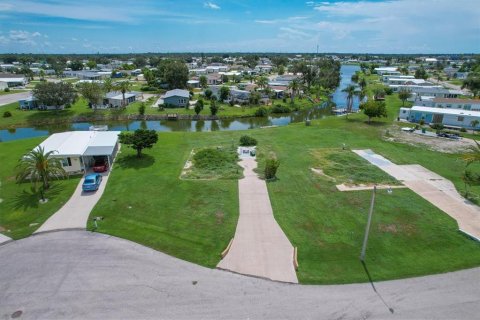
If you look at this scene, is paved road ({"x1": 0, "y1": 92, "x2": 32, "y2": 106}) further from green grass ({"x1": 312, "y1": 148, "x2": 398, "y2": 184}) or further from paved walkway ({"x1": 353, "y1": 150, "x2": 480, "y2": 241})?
paved walkway ({"x1": 353, "y1": 150, "x2": 480, "y2": 241})

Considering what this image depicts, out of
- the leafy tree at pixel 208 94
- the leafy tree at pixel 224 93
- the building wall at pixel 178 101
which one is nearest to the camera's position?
the building wall at pixel 178 101

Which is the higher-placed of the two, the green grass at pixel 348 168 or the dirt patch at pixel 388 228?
the green grass at pixel 348 168

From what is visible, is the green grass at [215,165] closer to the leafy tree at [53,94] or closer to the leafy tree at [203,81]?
Result: the leafy tree at [53,94]

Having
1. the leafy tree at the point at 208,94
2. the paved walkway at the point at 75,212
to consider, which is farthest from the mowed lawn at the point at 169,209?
the leafy tree at the point at 208,94

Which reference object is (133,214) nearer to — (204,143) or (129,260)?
(129,260)

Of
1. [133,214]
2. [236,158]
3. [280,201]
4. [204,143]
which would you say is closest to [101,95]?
[204,143]

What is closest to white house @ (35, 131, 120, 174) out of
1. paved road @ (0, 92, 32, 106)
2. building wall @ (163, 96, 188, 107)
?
building wall @ (163, 96, 188, 107)

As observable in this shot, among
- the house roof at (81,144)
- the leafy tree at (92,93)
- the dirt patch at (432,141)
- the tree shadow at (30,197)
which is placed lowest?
the tree shadow at (30,197)

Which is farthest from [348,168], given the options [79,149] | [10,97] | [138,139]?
[10,97]

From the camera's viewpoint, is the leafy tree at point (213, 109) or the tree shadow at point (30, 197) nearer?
the tree shadow at point (30, 197)
